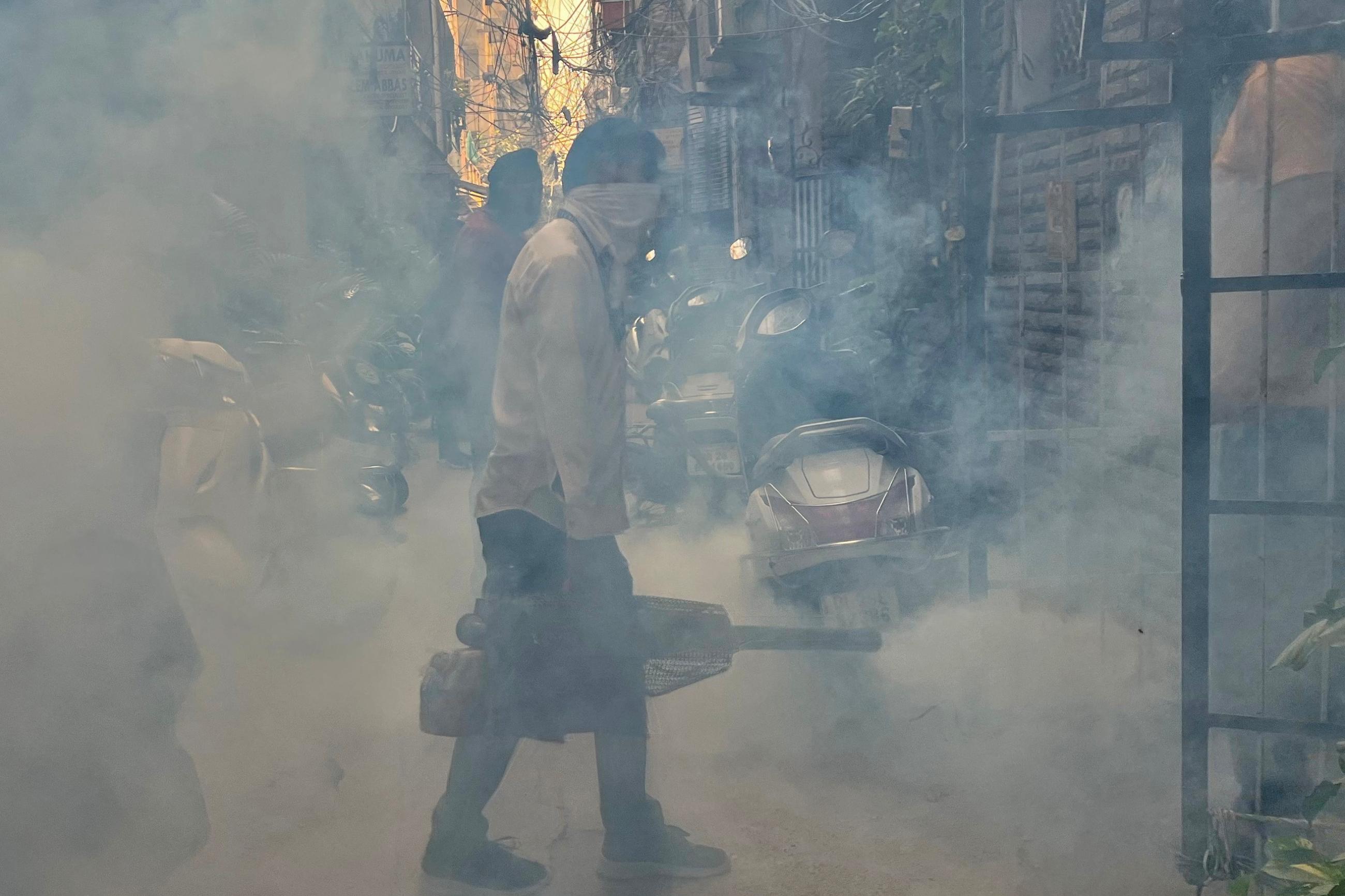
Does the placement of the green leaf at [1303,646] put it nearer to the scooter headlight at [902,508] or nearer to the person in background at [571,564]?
the person in background at [571,564]

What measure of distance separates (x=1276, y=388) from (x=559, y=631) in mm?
1874

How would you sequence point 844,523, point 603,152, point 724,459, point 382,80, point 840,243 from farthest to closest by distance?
point 840,243, point 724,459, point 382,80, point 844,523, point 603,152

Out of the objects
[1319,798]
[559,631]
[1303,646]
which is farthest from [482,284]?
[1319,798]

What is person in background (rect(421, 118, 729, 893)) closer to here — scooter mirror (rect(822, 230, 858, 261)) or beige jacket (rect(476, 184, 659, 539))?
beige jacket (rect(476, 184, 659, 539))

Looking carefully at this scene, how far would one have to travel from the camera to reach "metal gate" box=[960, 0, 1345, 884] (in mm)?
2453

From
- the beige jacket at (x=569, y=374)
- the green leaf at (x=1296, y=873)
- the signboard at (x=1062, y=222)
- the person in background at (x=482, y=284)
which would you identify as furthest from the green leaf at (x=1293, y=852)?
the person in background at (x=482, y=284)

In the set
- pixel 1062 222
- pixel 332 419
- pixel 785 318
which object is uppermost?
pixel 1062 222

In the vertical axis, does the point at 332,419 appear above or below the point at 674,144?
A: below

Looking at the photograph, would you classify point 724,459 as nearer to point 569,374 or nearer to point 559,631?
point 559,631

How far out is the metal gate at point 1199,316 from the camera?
2.45 m

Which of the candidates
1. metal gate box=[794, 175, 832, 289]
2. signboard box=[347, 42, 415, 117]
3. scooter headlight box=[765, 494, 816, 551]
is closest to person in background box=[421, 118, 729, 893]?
scooter headlight box=[765, 494, 816, 551]

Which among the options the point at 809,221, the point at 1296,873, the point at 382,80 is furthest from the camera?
the point at 809,221

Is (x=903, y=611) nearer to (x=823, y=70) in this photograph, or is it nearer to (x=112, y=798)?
(x=112, y=798)

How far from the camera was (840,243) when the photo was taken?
22.5 ft
